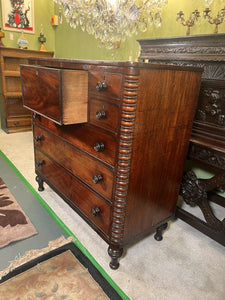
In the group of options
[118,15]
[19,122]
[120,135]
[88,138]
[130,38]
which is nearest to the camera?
[120,135]

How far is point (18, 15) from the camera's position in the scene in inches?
133

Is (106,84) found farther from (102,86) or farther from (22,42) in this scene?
(22,42)

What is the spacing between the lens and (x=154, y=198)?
1232 mm

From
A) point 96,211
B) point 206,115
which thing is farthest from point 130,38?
point 96,211

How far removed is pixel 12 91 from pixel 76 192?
271cm

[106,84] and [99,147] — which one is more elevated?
[106,84]

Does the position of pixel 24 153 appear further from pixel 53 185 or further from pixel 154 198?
pixel 154 198

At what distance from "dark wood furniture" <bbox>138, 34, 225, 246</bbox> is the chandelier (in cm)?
53

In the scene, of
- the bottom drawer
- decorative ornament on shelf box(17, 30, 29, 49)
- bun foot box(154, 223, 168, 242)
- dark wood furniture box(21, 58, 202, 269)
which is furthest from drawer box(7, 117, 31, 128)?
bun foot box(154, 223, 168, 242)

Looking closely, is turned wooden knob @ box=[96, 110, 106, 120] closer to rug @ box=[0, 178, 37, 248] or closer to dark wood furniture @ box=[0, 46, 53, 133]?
rug @ box=[0, 178, 37, 248]

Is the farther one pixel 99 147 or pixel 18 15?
pixel 18 15

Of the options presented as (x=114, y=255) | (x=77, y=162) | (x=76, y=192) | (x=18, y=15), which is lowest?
(x=114, y=255)

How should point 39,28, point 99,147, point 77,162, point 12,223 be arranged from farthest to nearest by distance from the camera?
point 39,28, point 12,223, point 77,162, point 99,147

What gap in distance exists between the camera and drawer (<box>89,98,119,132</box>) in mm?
956
